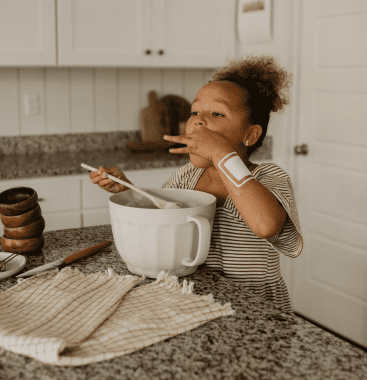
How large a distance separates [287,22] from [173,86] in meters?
0.77

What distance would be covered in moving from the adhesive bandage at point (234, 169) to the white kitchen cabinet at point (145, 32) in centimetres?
185

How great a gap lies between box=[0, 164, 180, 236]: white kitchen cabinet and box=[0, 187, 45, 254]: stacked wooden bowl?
1344mm

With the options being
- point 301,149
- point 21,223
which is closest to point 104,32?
point 301,149

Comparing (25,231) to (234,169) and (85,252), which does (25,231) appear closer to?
(85,252)

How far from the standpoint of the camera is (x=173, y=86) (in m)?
3.13

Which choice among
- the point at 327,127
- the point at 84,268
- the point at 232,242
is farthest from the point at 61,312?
the point at 327,127

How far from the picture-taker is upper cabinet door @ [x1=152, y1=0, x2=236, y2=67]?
106 inches

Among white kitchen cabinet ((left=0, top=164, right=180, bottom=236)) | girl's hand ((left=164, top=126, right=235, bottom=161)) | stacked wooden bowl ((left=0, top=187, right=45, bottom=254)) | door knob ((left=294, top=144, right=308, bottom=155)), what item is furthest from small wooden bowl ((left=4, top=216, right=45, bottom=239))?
door knob ((left=294, top=144, right=308, bottom=155))

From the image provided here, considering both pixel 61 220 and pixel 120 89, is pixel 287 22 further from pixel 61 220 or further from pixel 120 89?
pixel 61 220

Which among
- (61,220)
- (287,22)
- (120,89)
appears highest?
(287,22)

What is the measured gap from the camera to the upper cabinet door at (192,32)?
8.86 ft

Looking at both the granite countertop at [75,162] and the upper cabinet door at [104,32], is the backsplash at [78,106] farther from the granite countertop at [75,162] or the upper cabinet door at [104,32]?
the upper cabinet door at [104,32]

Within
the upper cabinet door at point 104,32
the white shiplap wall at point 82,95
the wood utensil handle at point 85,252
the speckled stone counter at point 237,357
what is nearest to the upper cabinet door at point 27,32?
the upper cabinet door at point 104,32

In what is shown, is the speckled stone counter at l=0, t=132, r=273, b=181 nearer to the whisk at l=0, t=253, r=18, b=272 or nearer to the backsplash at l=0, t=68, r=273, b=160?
the backsplash at l=0, t=68, r=273, b=160
